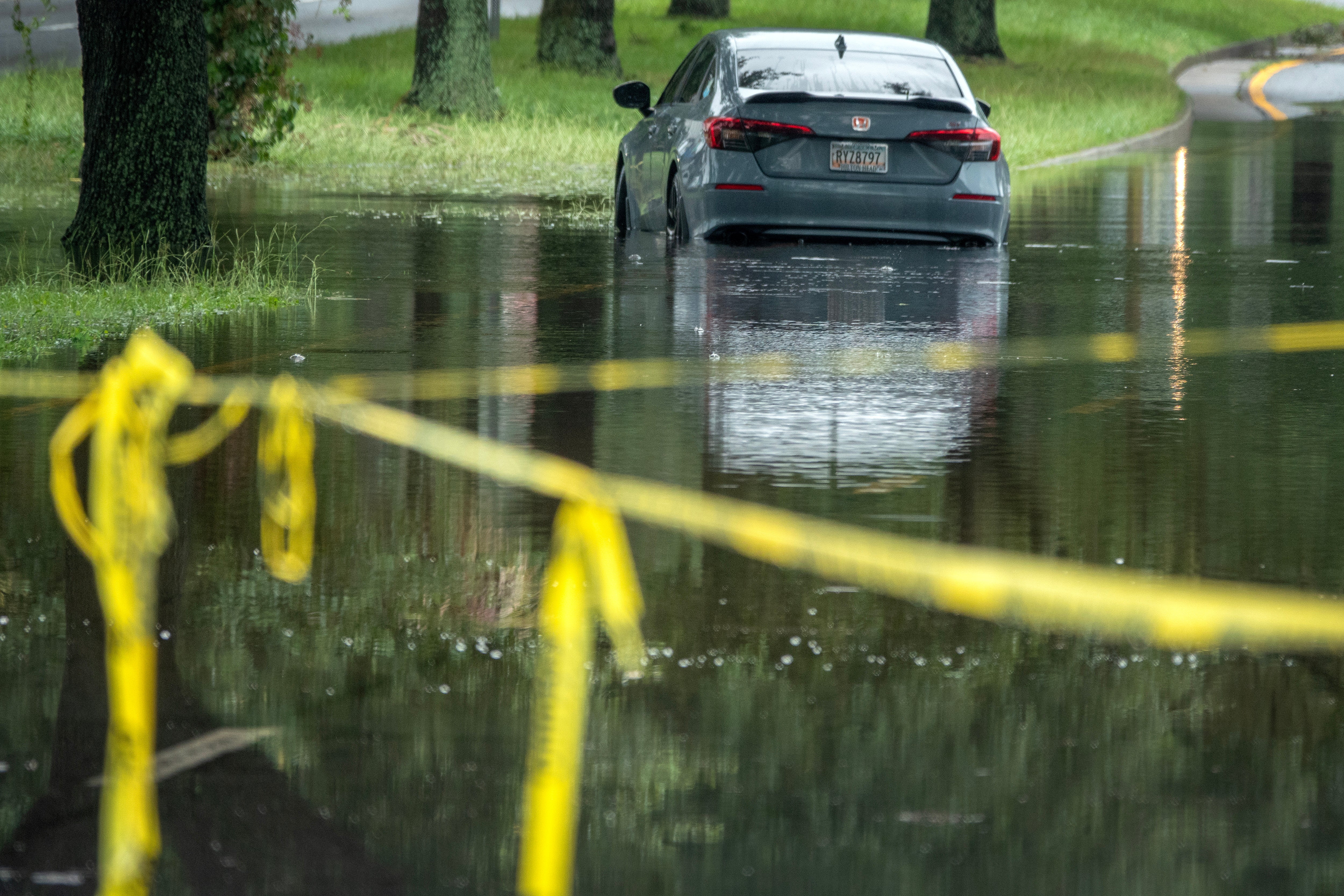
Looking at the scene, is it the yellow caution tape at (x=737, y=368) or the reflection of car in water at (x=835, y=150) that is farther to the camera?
the reflection of car in water at (x=835, y=150)

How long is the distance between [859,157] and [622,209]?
10.0 feet

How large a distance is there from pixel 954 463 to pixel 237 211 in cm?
1133

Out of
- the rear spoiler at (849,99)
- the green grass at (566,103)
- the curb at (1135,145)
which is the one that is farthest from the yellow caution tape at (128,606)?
the curb at (1135,145)

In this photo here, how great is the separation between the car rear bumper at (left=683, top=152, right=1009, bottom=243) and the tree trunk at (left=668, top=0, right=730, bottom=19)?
38.6m

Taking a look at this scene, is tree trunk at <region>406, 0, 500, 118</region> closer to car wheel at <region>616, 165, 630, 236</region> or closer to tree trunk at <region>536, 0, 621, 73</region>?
tree trunk at <region>536, 0, 621, 73</region>

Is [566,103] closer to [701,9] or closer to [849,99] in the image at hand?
[849,99]

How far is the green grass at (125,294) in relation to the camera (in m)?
10.5

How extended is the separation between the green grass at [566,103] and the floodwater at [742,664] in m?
11.3

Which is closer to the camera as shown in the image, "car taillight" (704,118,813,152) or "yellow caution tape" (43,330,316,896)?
"yellow caution tape" (43,330,316,896)

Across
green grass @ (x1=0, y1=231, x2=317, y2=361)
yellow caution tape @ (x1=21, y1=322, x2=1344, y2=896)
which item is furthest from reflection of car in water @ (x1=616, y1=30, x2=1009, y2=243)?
yellow caution tape @ (x1=21, y1=322, x2=1344, y2=896)

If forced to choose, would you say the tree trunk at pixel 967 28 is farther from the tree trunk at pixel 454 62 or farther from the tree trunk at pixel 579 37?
the tree trunk at pixel 454 62

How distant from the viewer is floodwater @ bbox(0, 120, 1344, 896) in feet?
13.0

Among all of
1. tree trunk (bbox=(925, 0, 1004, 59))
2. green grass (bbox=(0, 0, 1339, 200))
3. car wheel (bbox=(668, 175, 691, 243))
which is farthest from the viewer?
tree trunk (bbox=(925, 0, 1004, 59))

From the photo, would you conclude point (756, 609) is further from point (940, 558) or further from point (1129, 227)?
point (1129, 227)
